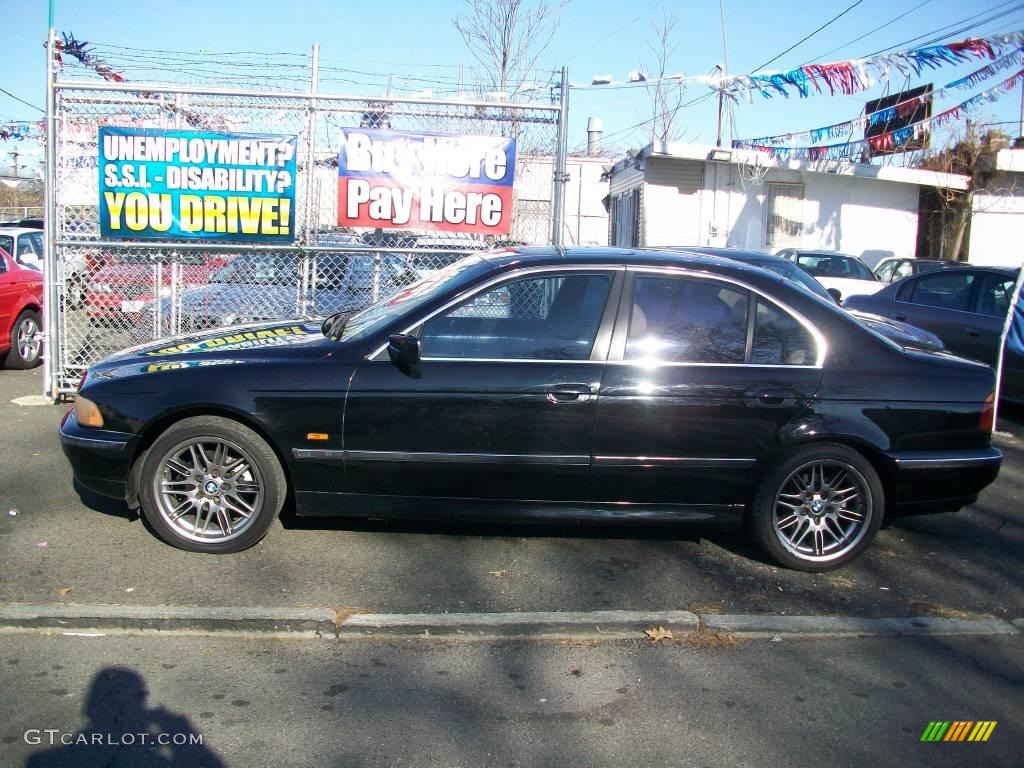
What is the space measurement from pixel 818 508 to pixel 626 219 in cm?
1857

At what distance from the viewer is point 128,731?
329cm

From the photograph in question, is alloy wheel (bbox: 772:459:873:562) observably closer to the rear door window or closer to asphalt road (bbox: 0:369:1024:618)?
asphalt road (bbox: 0:369:1024:618)

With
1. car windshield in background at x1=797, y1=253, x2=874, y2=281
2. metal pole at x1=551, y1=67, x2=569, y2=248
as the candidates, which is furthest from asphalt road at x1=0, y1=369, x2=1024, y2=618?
car windshield in background at x1=797, y1=253, x2=874, y2=281

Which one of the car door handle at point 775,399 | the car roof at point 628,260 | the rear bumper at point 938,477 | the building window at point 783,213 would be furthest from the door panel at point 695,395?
the building window at point 783,213

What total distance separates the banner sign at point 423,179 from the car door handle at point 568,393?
390cm

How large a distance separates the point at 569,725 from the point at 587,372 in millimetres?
1863

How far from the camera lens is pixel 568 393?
183 inches

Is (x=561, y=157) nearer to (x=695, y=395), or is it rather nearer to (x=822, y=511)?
(x=695, y=395)

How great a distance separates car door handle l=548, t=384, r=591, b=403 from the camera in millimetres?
4660

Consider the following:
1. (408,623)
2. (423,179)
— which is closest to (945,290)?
(423,179)

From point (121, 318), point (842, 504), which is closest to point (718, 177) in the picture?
point (121, 318)

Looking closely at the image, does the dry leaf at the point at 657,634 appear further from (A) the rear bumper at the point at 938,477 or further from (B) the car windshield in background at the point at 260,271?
(B) the car windshield in background at the point at 260,271

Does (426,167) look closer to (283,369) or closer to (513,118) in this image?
(513,118)

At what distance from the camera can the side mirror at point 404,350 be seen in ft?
15.0
